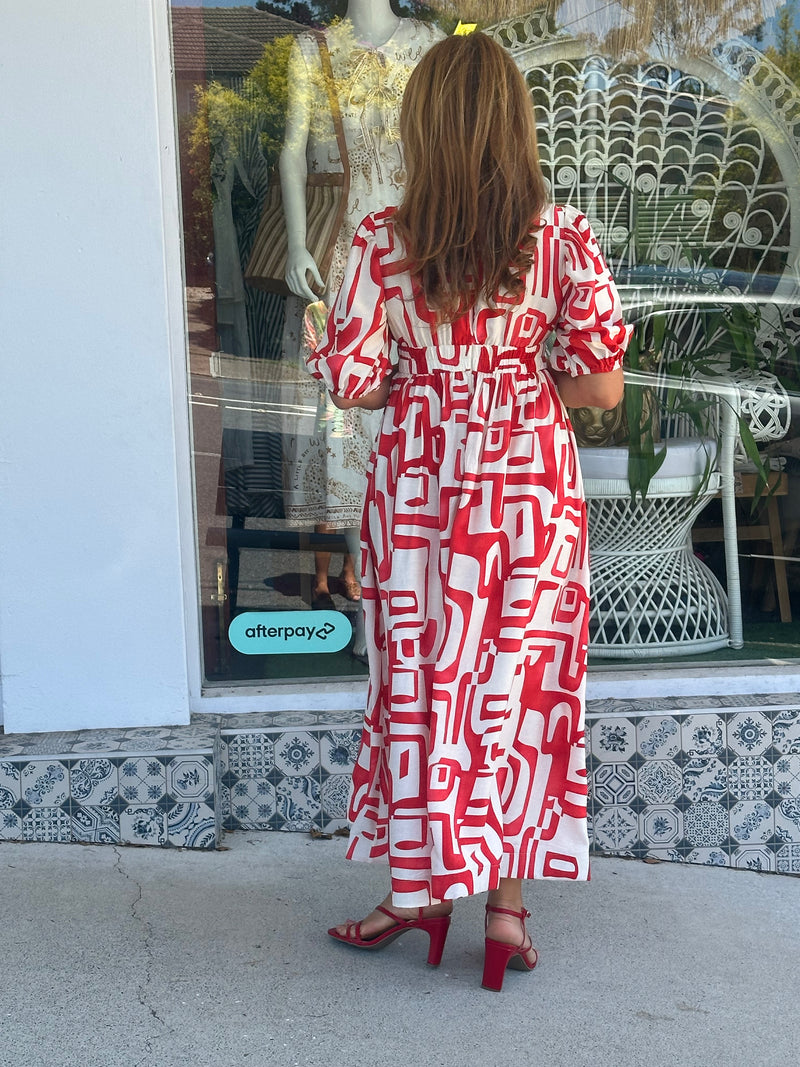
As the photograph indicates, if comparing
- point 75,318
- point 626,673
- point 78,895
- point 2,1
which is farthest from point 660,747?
point 2,1

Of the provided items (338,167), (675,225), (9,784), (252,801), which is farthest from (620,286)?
(9,784)

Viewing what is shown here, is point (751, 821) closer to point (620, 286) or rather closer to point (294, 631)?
point (294, 631)

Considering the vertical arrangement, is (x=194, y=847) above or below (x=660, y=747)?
below

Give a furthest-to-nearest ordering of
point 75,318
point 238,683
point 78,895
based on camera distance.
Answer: point 238,683
point 75,318
point 78,895

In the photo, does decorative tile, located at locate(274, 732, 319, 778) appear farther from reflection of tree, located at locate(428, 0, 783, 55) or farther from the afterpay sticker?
reflection of tree, located at locate(428, 0, 783, 55)

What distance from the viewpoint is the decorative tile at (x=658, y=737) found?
305cm

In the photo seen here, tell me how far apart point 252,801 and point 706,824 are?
3.73 feet

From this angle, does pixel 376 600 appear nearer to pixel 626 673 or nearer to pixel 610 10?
pixel 626 673

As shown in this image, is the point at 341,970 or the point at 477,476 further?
the point at 341,970

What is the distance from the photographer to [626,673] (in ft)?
10.8

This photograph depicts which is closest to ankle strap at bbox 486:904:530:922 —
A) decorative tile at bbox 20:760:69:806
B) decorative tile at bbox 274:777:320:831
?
decorative tile at bbox 274:777:320:831

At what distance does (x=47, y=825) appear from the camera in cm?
299

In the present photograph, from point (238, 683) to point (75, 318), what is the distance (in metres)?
1.03

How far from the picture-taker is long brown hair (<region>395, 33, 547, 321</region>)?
2.15 meters
